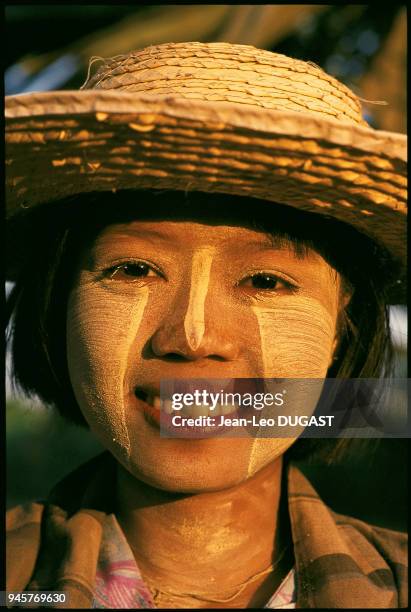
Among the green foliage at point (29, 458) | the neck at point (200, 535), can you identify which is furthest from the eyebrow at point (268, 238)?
the green foliage at point (29, 458)

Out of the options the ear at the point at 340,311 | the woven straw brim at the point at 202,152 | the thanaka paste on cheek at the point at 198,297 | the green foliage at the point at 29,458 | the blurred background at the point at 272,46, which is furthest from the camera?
the green foliage at the point at 29,458

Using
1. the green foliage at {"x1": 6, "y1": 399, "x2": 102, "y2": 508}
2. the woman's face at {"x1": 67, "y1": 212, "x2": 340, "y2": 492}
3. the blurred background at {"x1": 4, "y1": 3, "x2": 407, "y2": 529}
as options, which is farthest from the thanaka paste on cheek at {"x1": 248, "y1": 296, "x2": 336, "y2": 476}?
the green foliage at {"x1": 6, "y1": 399, "x2": 102, "y2": 508}

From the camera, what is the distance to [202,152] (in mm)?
1538

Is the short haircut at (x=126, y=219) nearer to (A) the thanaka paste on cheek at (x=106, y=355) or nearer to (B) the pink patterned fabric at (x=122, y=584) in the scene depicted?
(A) the thanaka paste on cheek at (x=106, y=355)

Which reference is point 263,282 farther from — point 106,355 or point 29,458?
point 29,458

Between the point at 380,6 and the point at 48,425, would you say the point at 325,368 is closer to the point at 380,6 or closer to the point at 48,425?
the point at 48,425

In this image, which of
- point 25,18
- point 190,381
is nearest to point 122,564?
point 190,381

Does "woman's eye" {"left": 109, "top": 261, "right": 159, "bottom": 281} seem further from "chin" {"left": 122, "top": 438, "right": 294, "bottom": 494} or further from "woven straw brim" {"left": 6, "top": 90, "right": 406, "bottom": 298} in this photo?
"chin" {"left": 122, "top": 438, "right": 294, "bottom": 494}

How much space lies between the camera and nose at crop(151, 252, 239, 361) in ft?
5.42

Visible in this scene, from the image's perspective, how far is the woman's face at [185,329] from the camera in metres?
1.70

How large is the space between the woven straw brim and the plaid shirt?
729 mm

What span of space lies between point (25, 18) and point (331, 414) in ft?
8.73

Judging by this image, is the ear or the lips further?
the ear

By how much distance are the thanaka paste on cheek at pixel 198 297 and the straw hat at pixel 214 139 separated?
0.14m
